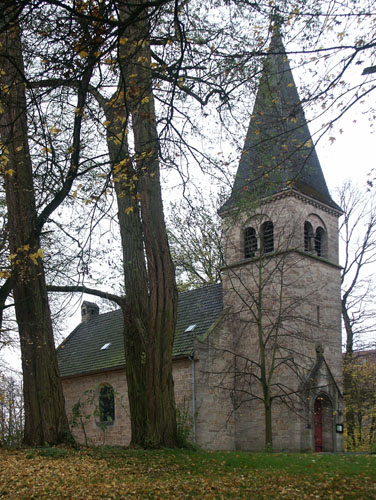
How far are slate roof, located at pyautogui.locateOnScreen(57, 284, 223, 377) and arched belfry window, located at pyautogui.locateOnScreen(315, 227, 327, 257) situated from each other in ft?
15.1

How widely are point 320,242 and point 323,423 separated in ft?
25.1

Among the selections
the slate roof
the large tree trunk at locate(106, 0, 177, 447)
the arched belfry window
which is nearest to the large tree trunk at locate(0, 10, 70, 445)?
the large tree trunk at locate(106, 0, 177, 447)

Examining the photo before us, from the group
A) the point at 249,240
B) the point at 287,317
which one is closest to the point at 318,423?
the point at 287,317

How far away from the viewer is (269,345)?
24.1 m

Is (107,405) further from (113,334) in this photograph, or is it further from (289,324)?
(289,324)

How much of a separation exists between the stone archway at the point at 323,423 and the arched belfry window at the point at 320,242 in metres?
6.17

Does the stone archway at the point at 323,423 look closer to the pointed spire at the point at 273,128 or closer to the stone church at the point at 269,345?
the stone church at the point at 269,345

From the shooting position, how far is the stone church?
22.8m

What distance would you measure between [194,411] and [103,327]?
37.8ft

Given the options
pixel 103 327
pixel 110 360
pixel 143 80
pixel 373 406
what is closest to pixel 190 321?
pixel 110 360

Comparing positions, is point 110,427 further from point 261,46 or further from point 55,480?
point 261,46

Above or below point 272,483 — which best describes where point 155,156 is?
above

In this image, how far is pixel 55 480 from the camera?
29.1ft

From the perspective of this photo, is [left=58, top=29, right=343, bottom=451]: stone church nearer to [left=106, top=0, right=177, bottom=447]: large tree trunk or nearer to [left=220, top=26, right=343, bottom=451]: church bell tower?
[left=220, top=26, right=343, bottom=451]: church bell tower
